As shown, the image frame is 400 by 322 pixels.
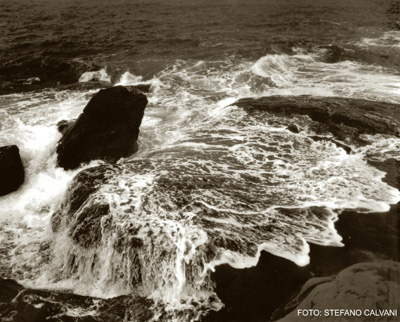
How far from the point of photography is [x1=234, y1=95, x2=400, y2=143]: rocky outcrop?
1074cm

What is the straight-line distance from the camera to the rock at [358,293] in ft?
15.0

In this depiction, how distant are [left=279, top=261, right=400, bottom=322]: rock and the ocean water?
1.01 metres

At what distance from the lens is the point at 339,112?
11.8m

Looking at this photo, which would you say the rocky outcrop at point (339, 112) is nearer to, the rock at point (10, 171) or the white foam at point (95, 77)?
the white foam at point (95, 77)

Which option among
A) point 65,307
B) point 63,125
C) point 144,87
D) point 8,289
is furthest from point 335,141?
point 8,289

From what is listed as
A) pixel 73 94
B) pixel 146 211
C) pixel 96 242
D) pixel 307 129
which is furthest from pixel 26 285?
pixel 73 94

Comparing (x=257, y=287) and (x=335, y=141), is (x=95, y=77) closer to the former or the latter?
(x=335, y=141)

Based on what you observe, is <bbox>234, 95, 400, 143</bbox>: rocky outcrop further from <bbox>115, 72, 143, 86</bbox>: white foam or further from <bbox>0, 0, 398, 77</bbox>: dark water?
<bbox>0, 0, 398, 77</bbox>: dark water

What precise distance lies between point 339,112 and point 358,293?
8.17m

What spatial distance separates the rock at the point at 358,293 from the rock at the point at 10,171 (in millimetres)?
7420

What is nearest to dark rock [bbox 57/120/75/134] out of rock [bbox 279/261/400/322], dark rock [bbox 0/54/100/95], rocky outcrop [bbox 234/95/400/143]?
dark rock [bbox 0/54/100/95]

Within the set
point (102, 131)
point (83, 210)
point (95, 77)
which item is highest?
point (95, 77)

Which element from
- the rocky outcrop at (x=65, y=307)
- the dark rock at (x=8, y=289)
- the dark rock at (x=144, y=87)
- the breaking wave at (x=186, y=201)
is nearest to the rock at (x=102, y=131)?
the breaking wave at (x=186, y=201)

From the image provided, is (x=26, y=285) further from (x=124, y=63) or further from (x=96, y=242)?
(x=124, y=63)
